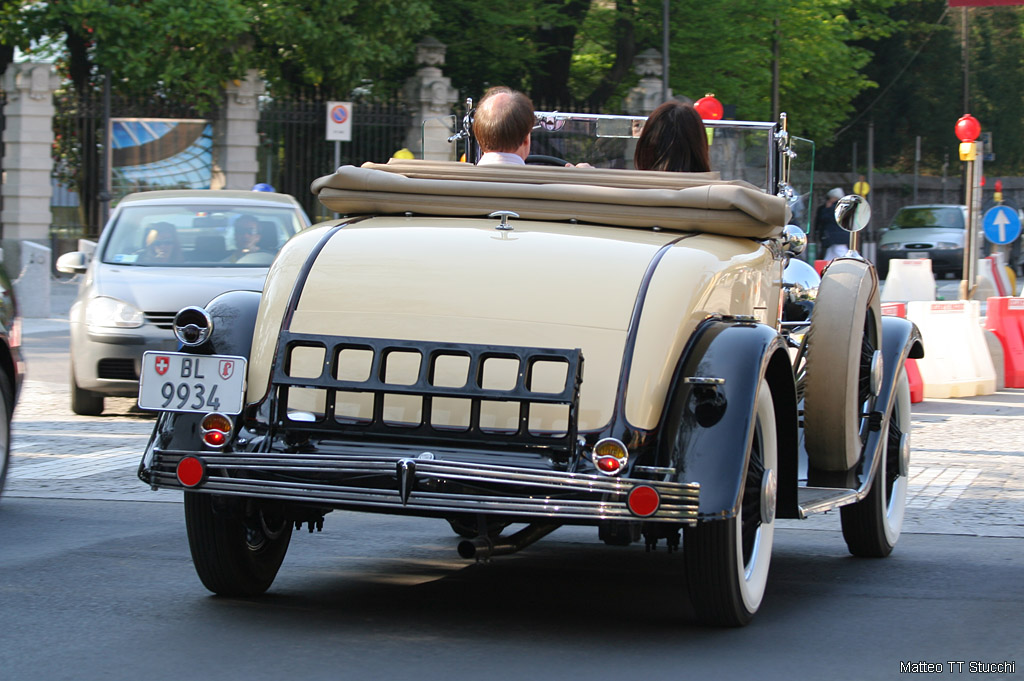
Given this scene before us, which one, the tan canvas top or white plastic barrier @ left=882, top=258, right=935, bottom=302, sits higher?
the tan canvas top

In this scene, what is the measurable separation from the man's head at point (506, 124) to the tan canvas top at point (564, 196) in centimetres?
47

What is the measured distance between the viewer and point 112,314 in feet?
37.1

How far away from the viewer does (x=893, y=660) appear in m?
4.73

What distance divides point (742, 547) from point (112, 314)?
7208 millimetres

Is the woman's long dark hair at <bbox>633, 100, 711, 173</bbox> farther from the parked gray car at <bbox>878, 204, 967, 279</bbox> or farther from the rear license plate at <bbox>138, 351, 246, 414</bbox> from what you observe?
the parked gray car at <bbox>878, 204, 967, 279</bbox>

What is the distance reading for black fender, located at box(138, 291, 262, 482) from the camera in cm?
502

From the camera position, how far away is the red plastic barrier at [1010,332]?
15.5 metres

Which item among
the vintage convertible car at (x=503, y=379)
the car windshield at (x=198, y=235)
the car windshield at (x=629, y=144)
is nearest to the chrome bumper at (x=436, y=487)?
the vintage convertible car at (x=503, y=379)

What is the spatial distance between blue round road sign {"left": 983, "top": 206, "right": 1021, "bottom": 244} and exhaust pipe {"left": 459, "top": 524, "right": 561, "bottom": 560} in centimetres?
1736

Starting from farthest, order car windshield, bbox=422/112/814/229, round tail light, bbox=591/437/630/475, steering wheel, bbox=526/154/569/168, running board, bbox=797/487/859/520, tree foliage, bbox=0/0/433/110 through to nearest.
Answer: tree foliage, bbox=0/0/433/110 < car windshield, bbox=422/112/814/229 < steering wheel, bbox=526/154/569/168 < running board, bbox=797/487/859/520 < round tail light, bbox=591/437/630/475

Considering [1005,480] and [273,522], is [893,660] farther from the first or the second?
[1005,480]

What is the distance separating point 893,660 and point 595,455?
1.11 m

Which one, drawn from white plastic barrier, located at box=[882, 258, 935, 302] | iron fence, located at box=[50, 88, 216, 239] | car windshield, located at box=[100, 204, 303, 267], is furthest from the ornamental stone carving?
car windshield, located at box=[100, 204, 303, 267]

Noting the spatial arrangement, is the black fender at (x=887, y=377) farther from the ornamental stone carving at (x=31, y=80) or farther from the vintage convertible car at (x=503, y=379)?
the ornamental stone carving at (x=31, y=80)
